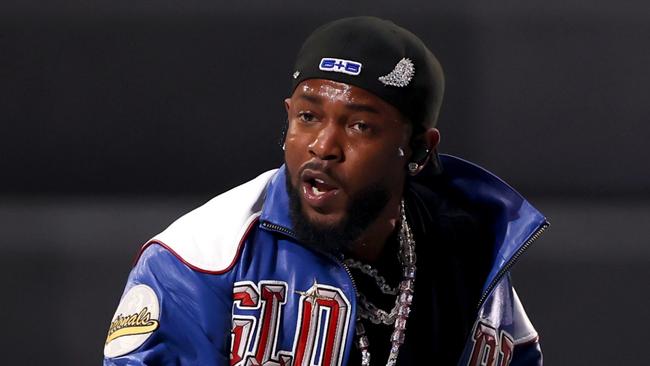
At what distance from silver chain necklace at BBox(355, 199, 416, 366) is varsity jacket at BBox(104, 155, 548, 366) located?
0.09 ft

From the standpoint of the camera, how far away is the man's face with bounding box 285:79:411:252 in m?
1.89

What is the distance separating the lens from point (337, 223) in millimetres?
1935

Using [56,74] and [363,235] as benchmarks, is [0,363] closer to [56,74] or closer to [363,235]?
[56,74]

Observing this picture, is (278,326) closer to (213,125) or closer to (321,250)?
(321,250)

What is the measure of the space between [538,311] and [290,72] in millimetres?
832

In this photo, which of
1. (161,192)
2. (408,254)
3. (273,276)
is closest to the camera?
(273,276)

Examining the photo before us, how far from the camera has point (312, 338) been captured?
193 centimetres

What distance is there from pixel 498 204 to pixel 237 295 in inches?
20.2

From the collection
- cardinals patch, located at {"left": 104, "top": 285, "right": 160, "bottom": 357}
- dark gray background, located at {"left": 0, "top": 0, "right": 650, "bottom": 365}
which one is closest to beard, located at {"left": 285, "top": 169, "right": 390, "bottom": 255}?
cardinals patch, located at {"left": 104, "top": 285, "right": 160, "bottom": 357}

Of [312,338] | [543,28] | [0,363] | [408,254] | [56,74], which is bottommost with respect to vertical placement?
[0,363]

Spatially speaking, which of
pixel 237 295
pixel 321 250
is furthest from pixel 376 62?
pixel 237 295

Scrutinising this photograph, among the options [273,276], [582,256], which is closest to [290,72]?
[582,256]

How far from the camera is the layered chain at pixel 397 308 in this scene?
200 centimetres

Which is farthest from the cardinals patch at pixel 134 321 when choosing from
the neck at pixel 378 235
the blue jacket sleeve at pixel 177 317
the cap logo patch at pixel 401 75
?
the cap logo patch at pixel 401 75
